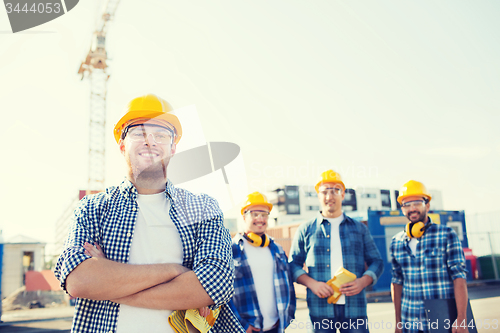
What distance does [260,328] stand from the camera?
367 centimetres

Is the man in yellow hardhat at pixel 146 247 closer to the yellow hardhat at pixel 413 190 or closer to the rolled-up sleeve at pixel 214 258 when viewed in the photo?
the rolled-up sleeve at pixel 214 258

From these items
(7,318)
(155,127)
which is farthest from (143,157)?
(7,318)

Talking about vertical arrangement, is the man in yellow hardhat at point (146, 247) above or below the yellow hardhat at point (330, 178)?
below

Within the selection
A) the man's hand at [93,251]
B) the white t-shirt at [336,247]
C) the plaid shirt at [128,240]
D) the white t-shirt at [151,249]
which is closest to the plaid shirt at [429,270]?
the white t-shirt at [336,247]

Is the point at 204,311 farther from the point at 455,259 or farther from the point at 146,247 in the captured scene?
the point at 455,259

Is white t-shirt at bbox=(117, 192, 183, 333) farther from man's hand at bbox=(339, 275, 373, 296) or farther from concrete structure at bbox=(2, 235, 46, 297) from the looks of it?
concrete structure at bbox=(2, 235, 46, 297)

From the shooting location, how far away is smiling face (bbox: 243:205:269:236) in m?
4.26

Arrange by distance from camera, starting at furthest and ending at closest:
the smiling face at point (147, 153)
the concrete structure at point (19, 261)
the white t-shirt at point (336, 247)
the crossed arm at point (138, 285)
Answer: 1. the concrete structure at point (19, 261)
2. the white t-shirt at point (336, 247)
3. the smiling face at point (147, 153)
4. the crossed arm at point (138, 285)

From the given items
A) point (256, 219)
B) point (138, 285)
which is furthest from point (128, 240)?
point (256, 219)

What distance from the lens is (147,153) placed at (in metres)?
2.07

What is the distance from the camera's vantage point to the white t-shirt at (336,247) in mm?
3916

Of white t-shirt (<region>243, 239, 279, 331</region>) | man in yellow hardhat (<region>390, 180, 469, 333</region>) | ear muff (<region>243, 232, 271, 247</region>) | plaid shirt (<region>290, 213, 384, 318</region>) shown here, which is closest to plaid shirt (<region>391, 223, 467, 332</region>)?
man in yellow hardhat (<region>390, 180, 469, 333</region>)

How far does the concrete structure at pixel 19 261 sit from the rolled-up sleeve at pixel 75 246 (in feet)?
42.5

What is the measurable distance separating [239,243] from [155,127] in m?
2.40
